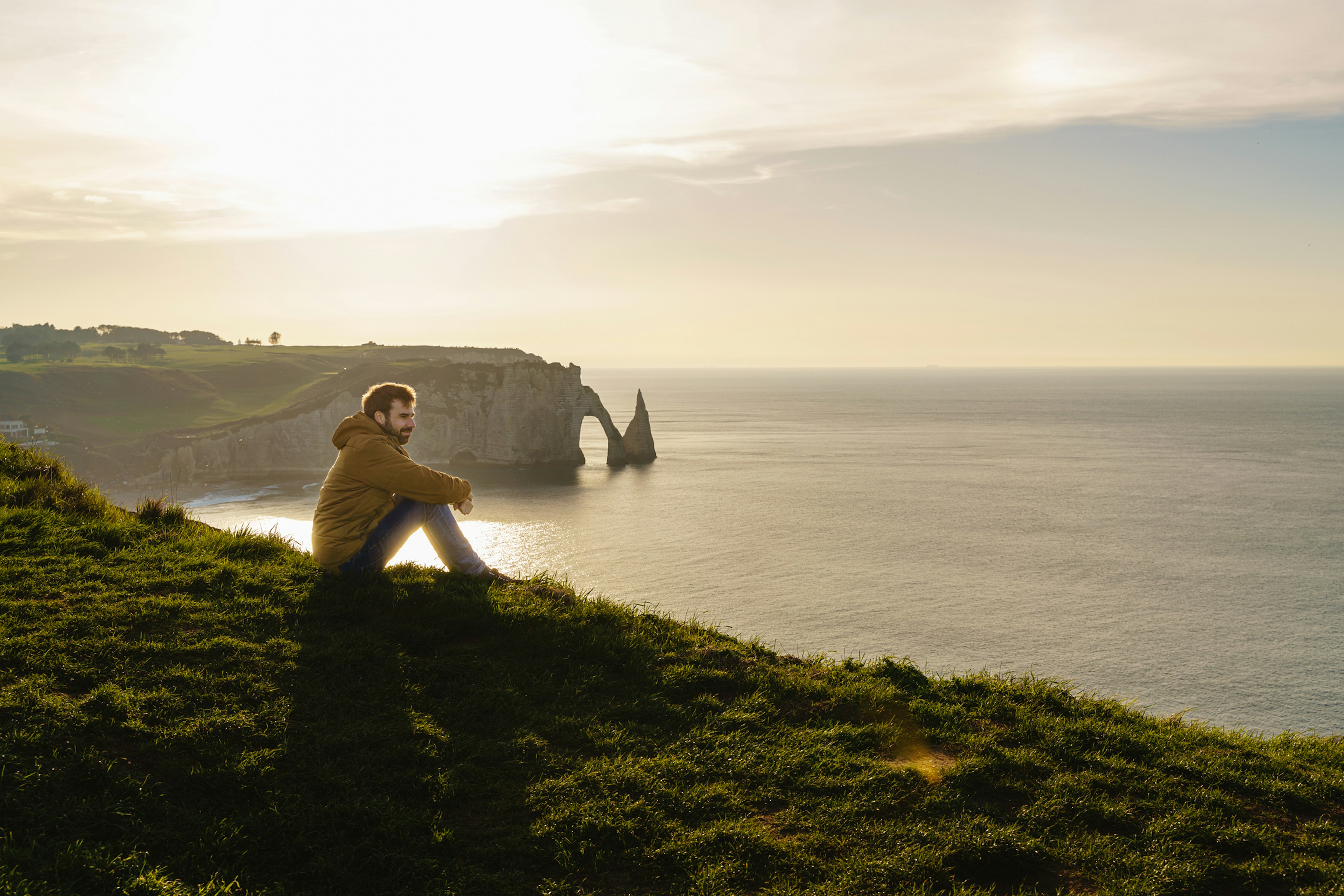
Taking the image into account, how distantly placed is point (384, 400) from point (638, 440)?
83441 mm

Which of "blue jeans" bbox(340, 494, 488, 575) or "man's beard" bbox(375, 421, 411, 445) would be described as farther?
"man's beard" bbox(375, 421, 411, 445)

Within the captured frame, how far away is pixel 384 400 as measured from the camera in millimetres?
8875

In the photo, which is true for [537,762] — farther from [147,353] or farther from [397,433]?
[147,353]

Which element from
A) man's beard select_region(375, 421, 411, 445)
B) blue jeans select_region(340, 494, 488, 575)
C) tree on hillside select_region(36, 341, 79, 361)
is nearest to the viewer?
→ blue jeans select_region(340, 494, 488, 575)

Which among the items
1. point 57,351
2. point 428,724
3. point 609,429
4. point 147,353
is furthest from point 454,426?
point 57,351

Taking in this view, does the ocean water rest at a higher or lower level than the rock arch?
lower

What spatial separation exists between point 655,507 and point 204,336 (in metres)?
182

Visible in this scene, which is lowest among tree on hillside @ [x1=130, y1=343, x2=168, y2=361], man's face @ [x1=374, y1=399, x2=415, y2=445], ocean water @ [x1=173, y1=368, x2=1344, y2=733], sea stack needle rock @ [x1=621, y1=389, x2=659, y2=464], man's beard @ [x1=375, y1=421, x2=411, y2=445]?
ocean water @ [x1=173, y1=368, x2=1344, y2=733]

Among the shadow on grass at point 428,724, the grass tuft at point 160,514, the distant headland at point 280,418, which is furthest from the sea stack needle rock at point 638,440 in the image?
the shadow on grass at point 428,724

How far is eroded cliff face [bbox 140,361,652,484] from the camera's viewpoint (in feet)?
270

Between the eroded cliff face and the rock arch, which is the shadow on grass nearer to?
the eroded cliff face

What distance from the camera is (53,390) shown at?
102938 mm

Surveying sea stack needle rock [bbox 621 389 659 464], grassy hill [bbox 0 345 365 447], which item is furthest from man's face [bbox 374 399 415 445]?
grassy hill [bbox 0 345 365 447]

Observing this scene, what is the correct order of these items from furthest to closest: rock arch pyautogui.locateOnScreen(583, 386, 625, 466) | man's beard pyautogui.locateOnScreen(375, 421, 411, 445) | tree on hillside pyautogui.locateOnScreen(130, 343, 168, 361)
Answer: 1. tree on hillside pyautogui.locateOnScreen(130, 343, 168, 361)
2. rock arch pyautogui.locateOnScreen(583, 386, 625, 466)
3. man's beard pyautogui.locateOnScreen(375, 421, 411, 445)
